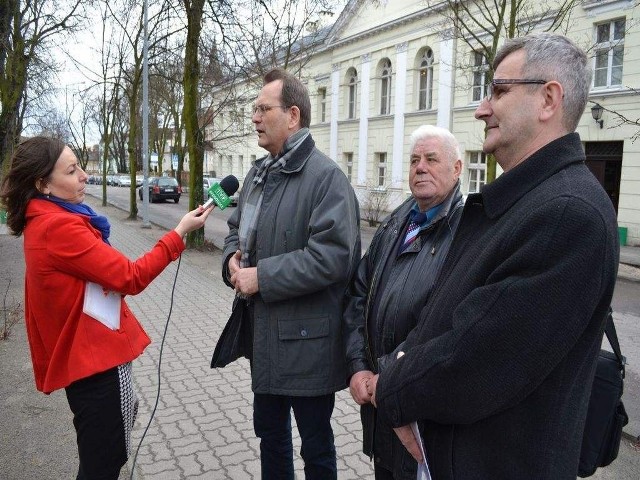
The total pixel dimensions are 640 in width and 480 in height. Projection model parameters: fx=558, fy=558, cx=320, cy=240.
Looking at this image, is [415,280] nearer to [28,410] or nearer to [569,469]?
[569,469]

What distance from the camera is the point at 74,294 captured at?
228 cm

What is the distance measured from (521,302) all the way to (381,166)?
2705 cm

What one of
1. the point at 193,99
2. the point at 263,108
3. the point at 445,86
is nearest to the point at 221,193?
the point at 263,108

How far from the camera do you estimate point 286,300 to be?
2.54 m

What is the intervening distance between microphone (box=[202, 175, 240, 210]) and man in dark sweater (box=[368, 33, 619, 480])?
154 centimetres

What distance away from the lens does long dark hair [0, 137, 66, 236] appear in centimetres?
228

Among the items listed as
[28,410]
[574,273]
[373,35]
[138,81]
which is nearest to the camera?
[574,273]

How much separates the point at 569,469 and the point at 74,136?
49.2 metres

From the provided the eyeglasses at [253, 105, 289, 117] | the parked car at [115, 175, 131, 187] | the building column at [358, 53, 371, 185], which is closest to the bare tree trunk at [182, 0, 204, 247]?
the eyeglasses at [253, 105, 289, 117]

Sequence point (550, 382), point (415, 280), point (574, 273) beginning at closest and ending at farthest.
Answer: point (574, 273) → point (550, 382) → point (415, 280)

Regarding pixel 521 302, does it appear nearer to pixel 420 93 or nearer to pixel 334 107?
pixel 420 93

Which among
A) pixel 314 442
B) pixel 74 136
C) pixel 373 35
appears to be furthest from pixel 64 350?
pixel 74 136

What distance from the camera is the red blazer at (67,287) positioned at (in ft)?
7.28

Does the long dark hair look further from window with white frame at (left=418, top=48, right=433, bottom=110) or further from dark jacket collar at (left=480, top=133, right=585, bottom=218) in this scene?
window with white frame at (left=418, top=48, right=433, bottom=110)
